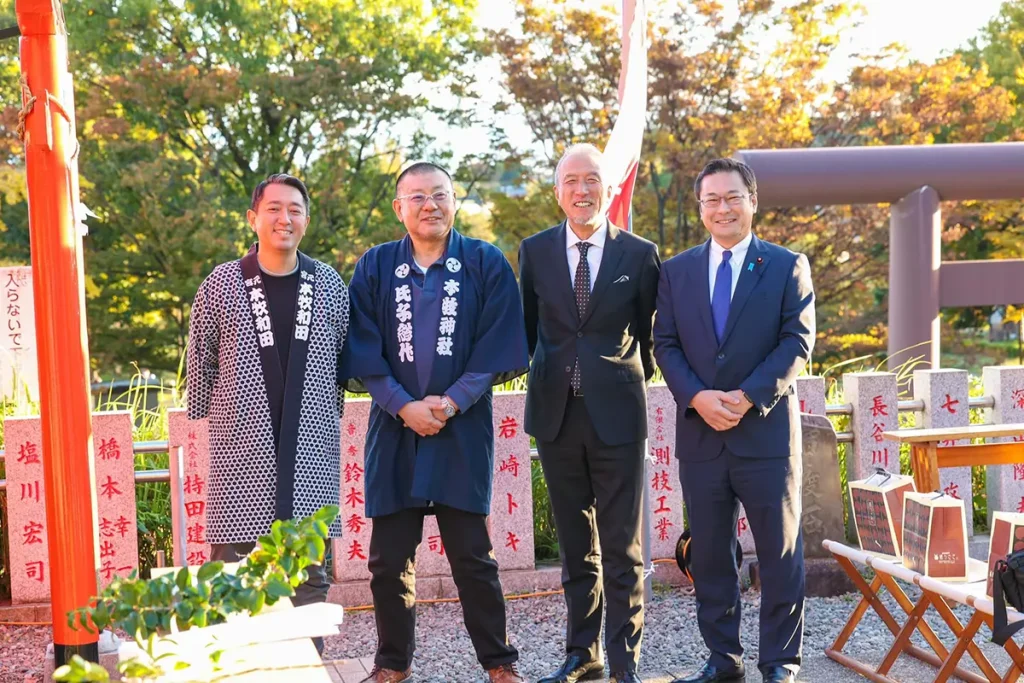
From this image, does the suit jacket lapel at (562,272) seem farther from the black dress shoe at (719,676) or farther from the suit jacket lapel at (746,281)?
the black dress shoe at (719,676)

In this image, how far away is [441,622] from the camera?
5.07m

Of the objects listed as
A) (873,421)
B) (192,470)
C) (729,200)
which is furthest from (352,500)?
(873,421)

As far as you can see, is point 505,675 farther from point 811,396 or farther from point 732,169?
point 811,396

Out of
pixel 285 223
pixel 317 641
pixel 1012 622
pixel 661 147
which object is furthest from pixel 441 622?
pixel 661 147

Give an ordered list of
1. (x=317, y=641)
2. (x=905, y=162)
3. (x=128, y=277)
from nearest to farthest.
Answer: (x=317, y=641)
(x=905, y=162)
(x=128, y=277)

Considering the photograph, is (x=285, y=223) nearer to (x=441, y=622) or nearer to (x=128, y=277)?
(x=441, y=622)

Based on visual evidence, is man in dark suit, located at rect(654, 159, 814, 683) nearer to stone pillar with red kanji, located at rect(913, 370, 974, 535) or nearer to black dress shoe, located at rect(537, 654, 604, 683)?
black dress shoe, located at rect(537, 654, 604, 683)

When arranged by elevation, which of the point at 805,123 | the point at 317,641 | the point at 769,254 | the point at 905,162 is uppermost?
the point at 805,123

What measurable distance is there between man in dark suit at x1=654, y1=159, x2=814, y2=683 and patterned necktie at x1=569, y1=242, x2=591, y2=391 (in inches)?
11.2

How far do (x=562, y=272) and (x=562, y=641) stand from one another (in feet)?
5.82

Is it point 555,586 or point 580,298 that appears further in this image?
point 555,586

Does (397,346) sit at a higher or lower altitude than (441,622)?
higher

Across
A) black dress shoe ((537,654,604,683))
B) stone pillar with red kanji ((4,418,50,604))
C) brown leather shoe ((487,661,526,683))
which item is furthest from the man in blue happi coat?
stone pillar with red kanji ((4,418,50,604))

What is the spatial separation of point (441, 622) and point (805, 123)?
8.36 metres
